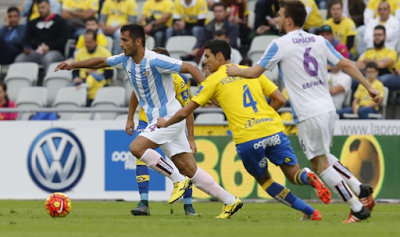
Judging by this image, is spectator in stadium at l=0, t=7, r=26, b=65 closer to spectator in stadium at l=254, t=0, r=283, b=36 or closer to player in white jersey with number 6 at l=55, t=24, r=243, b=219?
spectator in stadium at l=254, t=0, r=283, b=36

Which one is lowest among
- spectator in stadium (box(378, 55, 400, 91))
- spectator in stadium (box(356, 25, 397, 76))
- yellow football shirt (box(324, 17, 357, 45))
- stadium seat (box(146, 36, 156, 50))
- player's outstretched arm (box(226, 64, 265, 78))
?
spectator in stadium (box(378, 55, 400, 91))

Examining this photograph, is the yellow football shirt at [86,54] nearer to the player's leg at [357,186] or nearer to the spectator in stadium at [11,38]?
the spectator in stadium at [11,38]

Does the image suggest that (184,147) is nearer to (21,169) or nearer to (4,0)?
(21,169)

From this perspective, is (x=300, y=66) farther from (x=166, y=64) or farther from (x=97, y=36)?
(x=97, y=36)

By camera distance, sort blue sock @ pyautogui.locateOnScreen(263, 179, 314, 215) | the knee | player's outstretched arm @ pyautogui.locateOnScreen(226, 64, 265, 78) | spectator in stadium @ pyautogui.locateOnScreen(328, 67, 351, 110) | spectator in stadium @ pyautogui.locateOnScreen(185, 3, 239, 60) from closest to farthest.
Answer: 1. player's outstretched arm @ pyautogui.locateOnScreen(226, 64, 265, 78)
2. blue sock @ pyautogui.locateOnScreen(263, 179, 314, 215)
3. the knee
4. spectator in stadium @ pyautogui.locateOnScreen(328, 67, 351, 110)
5. spectator in stadium @ pyautogui.locateOnScreen(185, 3, 239, 60)

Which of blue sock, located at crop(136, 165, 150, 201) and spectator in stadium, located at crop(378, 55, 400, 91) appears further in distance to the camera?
spectator in stadium, located at crop(378, 55, 400, 91)

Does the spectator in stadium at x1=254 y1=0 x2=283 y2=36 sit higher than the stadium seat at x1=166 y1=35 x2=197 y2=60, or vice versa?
the spectator in stadium at x1=254 y1=0 x2=283 y2=36

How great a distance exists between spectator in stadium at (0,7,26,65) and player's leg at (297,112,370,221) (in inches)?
510

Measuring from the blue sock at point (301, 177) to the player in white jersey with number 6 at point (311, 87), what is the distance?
0.18 m

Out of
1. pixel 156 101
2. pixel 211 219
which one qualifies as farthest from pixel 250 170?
pixel 156 101

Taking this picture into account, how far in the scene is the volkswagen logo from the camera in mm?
16375

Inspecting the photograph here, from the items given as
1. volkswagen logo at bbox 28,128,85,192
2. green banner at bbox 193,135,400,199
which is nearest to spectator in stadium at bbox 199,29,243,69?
green banner at bbox 193,135,400,199

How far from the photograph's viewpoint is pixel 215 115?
16.8 metres

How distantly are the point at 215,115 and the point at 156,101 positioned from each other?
6.08m
